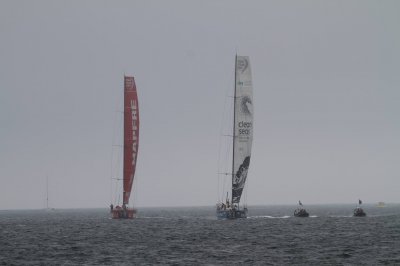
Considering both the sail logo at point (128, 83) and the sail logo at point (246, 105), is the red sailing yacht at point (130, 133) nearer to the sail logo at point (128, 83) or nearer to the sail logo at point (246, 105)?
the sail logo at point (128, 83)

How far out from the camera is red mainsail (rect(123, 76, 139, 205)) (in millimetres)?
116125

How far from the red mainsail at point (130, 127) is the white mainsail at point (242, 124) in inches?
825

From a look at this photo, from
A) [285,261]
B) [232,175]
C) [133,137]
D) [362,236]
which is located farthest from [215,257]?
[133,137]

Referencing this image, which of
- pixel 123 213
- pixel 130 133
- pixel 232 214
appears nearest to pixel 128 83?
pixel 130 133

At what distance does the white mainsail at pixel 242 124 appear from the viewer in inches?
4060

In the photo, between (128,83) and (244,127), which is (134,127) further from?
(244,127)

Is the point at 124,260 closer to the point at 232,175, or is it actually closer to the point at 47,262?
the point at 47,262

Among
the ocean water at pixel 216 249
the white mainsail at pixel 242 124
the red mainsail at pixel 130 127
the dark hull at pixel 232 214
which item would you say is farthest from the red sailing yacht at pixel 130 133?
the ocean water at pixel 216 249

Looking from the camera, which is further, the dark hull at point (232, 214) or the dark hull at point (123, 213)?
the dark hull at point (123, 213)

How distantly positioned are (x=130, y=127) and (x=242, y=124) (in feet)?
72.6

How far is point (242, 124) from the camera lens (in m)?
103

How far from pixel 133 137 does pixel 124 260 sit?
6609 cm

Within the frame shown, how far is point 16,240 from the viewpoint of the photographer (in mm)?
79062

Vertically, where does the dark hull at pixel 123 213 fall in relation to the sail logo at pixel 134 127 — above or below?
below
